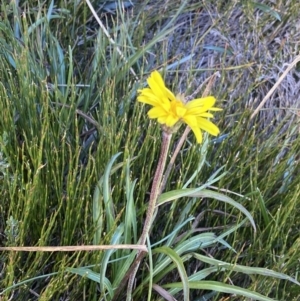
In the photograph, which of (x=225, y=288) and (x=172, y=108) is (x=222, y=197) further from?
(x=172, y=108)

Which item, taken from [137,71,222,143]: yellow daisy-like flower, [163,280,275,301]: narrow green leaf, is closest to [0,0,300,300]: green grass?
[163,280,275,301]: narrow green leaf

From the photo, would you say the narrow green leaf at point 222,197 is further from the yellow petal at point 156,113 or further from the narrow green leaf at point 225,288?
the yellow petal at point 156,113

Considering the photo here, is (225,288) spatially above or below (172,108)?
below

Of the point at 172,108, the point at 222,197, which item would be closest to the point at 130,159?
the point at 222,197

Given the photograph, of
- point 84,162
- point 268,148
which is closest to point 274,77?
point 268,148

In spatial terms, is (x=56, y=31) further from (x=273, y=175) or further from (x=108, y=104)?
(x=273, y=175)

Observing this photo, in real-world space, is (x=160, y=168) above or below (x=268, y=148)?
above

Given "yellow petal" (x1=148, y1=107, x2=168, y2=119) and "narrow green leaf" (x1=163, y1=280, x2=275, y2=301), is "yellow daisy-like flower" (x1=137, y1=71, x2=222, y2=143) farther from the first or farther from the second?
"narrow green leaf" (x1=163, y1=280, x2=275, y2=301)

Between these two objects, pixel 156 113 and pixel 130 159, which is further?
pixel 130 159
